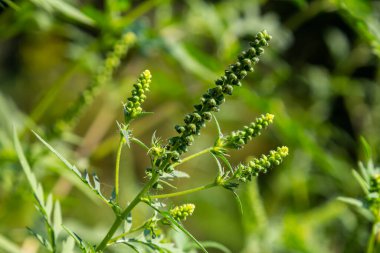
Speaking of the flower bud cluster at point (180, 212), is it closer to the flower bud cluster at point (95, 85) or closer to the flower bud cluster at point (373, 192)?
A: the flower bud cluster at point (373, 192)

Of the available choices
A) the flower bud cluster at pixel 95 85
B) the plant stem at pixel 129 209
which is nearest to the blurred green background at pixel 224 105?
the flower bud cluster at pixel 95 85

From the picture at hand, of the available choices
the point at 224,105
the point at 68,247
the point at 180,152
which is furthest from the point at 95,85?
the point at 224,105

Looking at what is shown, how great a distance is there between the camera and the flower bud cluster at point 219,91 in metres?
0.70

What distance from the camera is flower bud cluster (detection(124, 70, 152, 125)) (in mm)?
722

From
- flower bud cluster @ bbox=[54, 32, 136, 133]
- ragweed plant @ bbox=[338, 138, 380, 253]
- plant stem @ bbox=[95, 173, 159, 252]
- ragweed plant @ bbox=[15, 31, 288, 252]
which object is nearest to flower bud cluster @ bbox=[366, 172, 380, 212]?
ragweed plant @ bbox=[338, 138, 380, 253]

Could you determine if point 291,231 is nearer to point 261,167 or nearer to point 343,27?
point 261,167

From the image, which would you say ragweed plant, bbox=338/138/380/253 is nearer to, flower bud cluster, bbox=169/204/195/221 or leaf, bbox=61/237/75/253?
flower bud cluster, bbox=169/204/195/221

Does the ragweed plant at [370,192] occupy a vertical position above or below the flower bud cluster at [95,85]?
above

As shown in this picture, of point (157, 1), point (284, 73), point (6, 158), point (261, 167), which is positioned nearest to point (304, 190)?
point (284, 73)

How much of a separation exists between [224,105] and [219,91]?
1.93m

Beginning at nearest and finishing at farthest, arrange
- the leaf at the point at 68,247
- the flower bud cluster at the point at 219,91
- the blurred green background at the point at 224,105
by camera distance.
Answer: the flower bud cluster at the point at 219,91
the leaf at the point at 68,247
the blurred green background at the point at 224,105

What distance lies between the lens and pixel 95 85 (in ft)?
4.19

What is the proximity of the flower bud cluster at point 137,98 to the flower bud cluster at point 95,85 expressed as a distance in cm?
54

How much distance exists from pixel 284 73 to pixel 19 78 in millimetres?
1926
